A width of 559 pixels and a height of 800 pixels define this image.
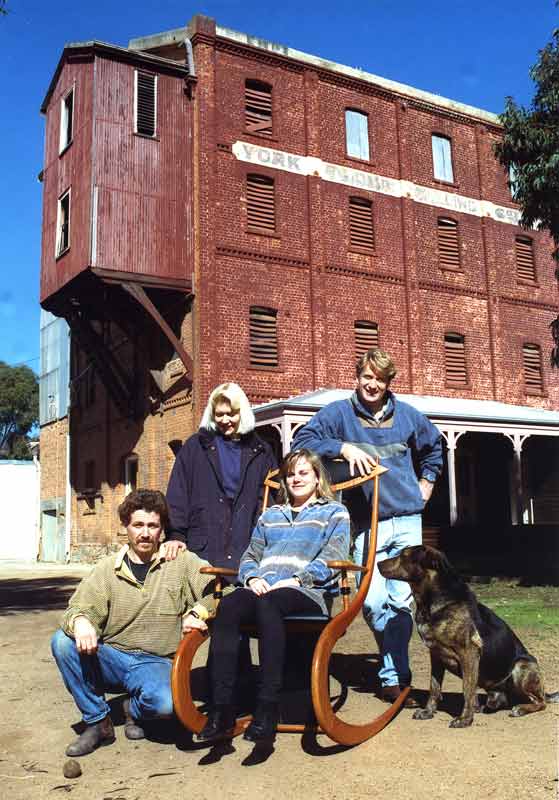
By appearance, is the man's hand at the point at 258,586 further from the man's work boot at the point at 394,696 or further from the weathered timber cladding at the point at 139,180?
the weathered timber cladding at the point at 139,180

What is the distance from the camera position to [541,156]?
40.8 ft

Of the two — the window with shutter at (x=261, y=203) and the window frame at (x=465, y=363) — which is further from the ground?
the window with shutter at (x=261, y=203)

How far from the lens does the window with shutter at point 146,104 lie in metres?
18.1

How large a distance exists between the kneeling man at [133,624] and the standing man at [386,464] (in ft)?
3.53

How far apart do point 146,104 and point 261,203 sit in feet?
11.5

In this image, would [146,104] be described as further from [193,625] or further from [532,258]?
[193,625]

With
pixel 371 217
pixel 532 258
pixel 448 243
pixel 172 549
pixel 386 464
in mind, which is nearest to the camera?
pixel 172 549

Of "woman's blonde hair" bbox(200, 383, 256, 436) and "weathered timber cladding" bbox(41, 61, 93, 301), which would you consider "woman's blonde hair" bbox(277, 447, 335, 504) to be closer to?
"woman's blonde hair" bbox(200, 383, 256, 436)

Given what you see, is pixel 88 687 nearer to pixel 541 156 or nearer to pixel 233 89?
pixel 541 156

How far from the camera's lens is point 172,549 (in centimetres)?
422

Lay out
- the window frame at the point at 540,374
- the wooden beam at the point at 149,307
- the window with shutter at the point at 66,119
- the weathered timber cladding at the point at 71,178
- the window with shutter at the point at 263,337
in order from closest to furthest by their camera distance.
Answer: the wooden beam at the point at 149,307 → the weathered timber cladding at the point at 71,178 → the window with shutter at the point at 263,337 → the window with shutter at the point at 66,119 → the window frame at the point at 540,374

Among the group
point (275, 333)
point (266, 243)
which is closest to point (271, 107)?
point (266, 243)

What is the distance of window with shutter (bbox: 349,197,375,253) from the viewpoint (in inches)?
797

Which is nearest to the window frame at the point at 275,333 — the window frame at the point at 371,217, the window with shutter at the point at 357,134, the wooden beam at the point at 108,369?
the window frame at the point at 371,217
